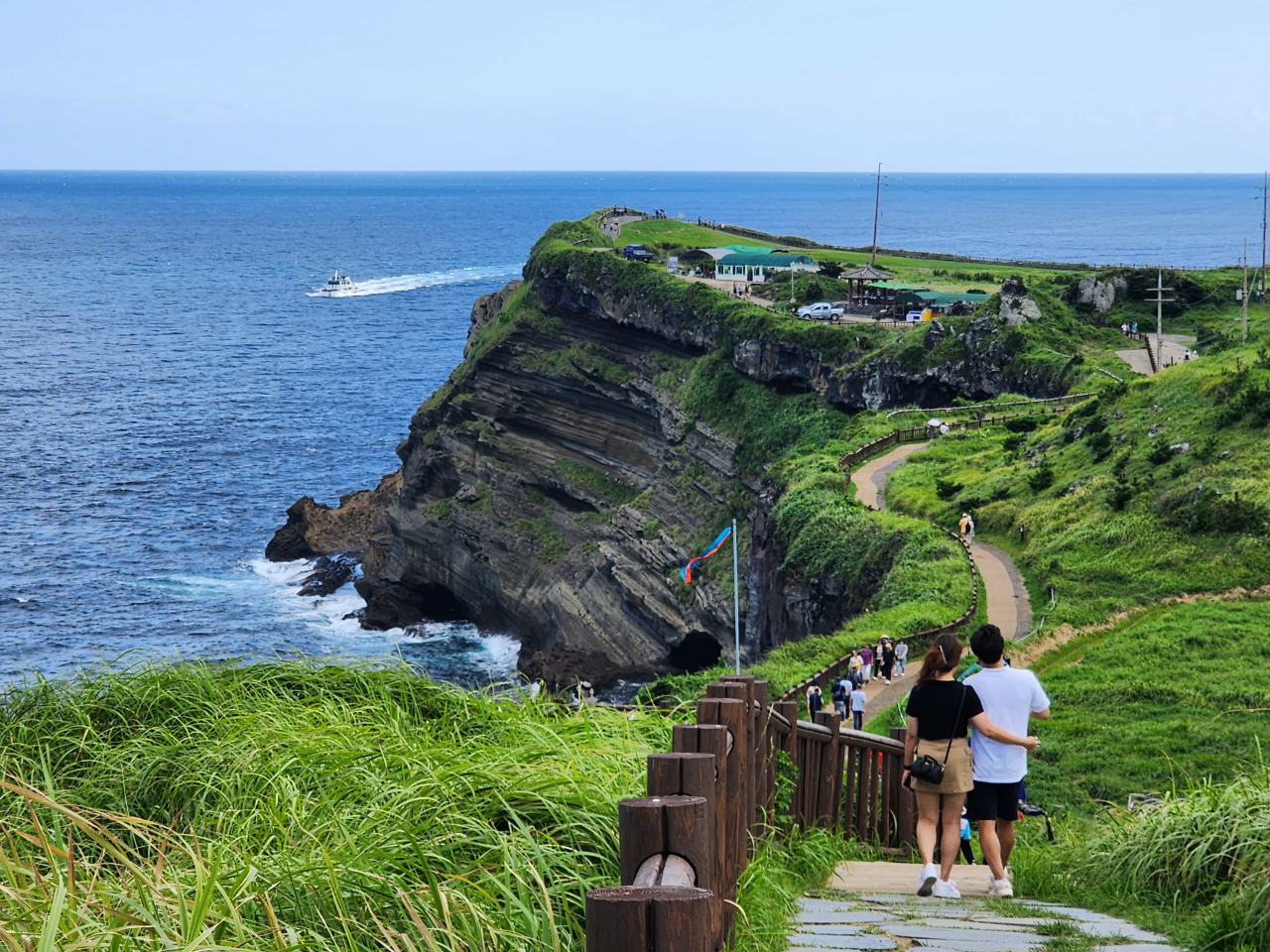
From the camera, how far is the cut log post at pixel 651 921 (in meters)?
3.26

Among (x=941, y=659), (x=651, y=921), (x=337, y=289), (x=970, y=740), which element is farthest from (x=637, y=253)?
(x=337, y=289)

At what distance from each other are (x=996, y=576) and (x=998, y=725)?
868 inches

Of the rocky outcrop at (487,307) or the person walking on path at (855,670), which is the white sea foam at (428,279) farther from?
the person walking on path at (855,670)

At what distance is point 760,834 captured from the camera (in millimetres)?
7137

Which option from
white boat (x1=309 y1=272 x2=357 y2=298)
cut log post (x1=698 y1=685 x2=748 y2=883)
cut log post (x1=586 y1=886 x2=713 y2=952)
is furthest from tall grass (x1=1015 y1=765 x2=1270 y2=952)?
white boat (x1=309 y1=272 x2=357 y2=298)

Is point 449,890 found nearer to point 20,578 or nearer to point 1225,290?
point 20,578

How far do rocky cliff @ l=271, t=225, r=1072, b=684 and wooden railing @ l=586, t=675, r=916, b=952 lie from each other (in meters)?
29.3

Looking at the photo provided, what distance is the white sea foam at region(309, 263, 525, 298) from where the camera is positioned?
159m

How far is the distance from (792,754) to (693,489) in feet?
143

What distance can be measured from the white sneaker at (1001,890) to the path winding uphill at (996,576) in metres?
16.8

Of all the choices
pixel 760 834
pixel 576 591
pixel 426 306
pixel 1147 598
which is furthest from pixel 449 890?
pixel 426 306

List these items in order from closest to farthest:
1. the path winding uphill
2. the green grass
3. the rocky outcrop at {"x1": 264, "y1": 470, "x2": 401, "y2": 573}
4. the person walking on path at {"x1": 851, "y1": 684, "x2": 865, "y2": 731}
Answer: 1. the green grass
2. the person walking on path at {"x1": 851, "y1": 684, "x2": 865, "y2": 731}
3. the path winding uphill
4. the rocky outcrop at {"x1": 264, "y1": 470, "x2": 401, "y2": 573}

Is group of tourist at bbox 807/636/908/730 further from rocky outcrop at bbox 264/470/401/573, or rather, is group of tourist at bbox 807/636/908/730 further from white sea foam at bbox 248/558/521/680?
rocky outcrop at bbox 264/470/401/573

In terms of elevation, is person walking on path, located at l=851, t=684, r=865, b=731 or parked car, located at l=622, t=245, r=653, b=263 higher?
parked car, located at l=622, t=245, r=653, b=263
